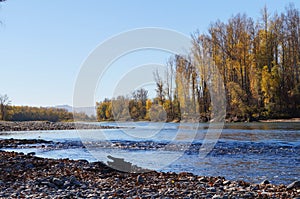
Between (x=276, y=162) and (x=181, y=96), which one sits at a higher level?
(x=181, y=96)

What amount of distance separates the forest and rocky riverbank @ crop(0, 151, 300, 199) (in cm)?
3551

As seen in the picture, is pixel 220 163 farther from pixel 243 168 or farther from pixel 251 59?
pixel 251 59

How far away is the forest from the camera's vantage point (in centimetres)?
4725

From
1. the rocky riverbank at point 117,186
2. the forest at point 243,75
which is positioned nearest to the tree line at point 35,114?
the forest at point 243,75

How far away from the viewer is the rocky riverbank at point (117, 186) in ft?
23.1

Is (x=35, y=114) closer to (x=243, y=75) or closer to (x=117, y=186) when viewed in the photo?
(x=243, y=75)

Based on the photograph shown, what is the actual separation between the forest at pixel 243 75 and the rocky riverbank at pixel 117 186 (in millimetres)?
35507

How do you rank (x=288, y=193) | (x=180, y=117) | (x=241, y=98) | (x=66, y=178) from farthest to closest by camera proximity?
(x=180, y=117), (x=241, y=98), (x=66, y=178), (x=288, y=193)

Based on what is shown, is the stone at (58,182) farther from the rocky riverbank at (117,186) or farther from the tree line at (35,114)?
the tree line at (35,114)

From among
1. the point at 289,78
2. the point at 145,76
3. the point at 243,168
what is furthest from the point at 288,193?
the point at 289,78

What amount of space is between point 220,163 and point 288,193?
515 centimetres

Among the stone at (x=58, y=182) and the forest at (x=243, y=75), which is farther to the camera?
the forest at (x=243, y=75)

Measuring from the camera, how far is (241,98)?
48812mm

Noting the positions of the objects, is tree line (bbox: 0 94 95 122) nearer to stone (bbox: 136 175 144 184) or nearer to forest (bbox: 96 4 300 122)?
forest (bbox: 96 4 300 122)
